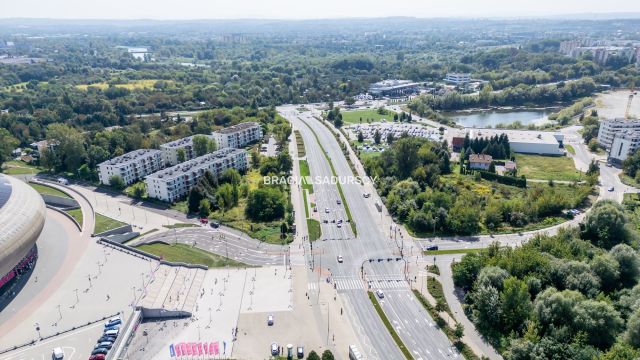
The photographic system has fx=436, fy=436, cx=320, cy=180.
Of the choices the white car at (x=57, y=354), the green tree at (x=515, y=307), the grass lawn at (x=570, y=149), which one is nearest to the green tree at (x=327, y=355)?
the green tree at (x=515, y=307)

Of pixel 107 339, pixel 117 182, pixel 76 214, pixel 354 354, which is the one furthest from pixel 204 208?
pixel 354 354

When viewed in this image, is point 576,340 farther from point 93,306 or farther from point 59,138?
point 59,138

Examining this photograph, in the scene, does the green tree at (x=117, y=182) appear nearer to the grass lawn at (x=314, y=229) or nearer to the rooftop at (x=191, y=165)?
the rooftop at (x=191, y=165)

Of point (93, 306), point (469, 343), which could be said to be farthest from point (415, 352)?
point (93, 306)

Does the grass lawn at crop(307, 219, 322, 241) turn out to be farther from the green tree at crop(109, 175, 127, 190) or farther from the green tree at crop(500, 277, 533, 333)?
the green tree at crop(109, 175, 127, 190)

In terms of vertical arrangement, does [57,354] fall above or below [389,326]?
above

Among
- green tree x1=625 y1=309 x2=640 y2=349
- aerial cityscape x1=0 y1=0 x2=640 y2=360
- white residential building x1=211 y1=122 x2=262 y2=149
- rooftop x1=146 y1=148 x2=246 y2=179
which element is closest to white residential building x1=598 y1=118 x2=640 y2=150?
aerial cityscape x1=0 y1=0 x2=640 y2=360

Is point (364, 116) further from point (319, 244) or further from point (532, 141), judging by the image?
point (319, 244)
